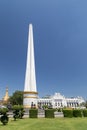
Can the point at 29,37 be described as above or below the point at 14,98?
above

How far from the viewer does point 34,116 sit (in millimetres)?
24766

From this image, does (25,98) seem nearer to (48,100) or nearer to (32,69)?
(32,69)

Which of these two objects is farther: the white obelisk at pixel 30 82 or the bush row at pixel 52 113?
the white obelisk at pixel 30 82

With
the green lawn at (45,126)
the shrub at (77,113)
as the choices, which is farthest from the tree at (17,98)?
the green lawn at (45,126)

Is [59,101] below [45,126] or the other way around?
the other way around

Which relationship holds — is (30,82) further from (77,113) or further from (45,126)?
(45,126)

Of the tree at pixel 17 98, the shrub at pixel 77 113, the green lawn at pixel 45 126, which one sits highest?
the tree at pixel 17 98

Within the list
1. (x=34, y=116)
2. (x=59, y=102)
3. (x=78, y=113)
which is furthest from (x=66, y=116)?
(x=59, y=102)

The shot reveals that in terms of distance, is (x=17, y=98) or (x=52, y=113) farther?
(x=17, y=98)

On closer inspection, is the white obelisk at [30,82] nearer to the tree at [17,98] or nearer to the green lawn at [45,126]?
the green lawn at [45,126]

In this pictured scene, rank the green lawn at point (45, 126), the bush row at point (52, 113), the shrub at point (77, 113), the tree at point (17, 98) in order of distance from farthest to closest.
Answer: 1. the tree at point (17, 98)
2. the shrub at point (77, 113)
3. the bush row at point (52, 113)
4. the green lawn at point (45, 126)

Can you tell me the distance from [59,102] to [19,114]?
10301 cm

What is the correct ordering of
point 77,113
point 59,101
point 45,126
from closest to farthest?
point 45,126 → point 77,113 → point 59,101

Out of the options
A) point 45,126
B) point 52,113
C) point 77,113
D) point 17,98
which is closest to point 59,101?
point 17,98
